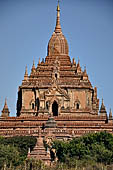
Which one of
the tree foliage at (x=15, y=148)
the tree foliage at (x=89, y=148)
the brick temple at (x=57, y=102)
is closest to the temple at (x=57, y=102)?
the brick temple at (x=57, y=102)

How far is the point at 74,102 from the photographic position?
76750 millimetres

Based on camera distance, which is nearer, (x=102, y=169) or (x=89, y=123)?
(x=102, y=169)

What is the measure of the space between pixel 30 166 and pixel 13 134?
12566 millimetres

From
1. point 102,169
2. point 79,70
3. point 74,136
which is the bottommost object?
point 102,169

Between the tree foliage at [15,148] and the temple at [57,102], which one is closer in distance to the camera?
the tree foliage at [15,148]

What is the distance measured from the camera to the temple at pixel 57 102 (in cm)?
7175

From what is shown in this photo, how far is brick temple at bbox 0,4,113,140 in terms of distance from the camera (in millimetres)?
71750

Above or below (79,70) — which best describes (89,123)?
below

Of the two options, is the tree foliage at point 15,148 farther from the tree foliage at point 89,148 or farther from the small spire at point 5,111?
the small spire at point 5,111

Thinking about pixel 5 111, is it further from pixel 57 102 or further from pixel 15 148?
pixel 15 148

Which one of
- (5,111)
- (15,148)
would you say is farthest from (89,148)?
(5,111)

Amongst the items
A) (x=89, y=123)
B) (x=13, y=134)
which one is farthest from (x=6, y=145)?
(x=89, y=123)

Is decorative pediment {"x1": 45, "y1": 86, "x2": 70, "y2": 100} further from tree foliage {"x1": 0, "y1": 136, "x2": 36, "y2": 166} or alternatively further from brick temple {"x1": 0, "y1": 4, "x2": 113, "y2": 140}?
tree foliage {"x1": 0, "y1": 136, "x2": 36, "y2": 166}

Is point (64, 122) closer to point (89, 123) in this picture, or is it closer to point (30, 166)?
point (89, 123)
